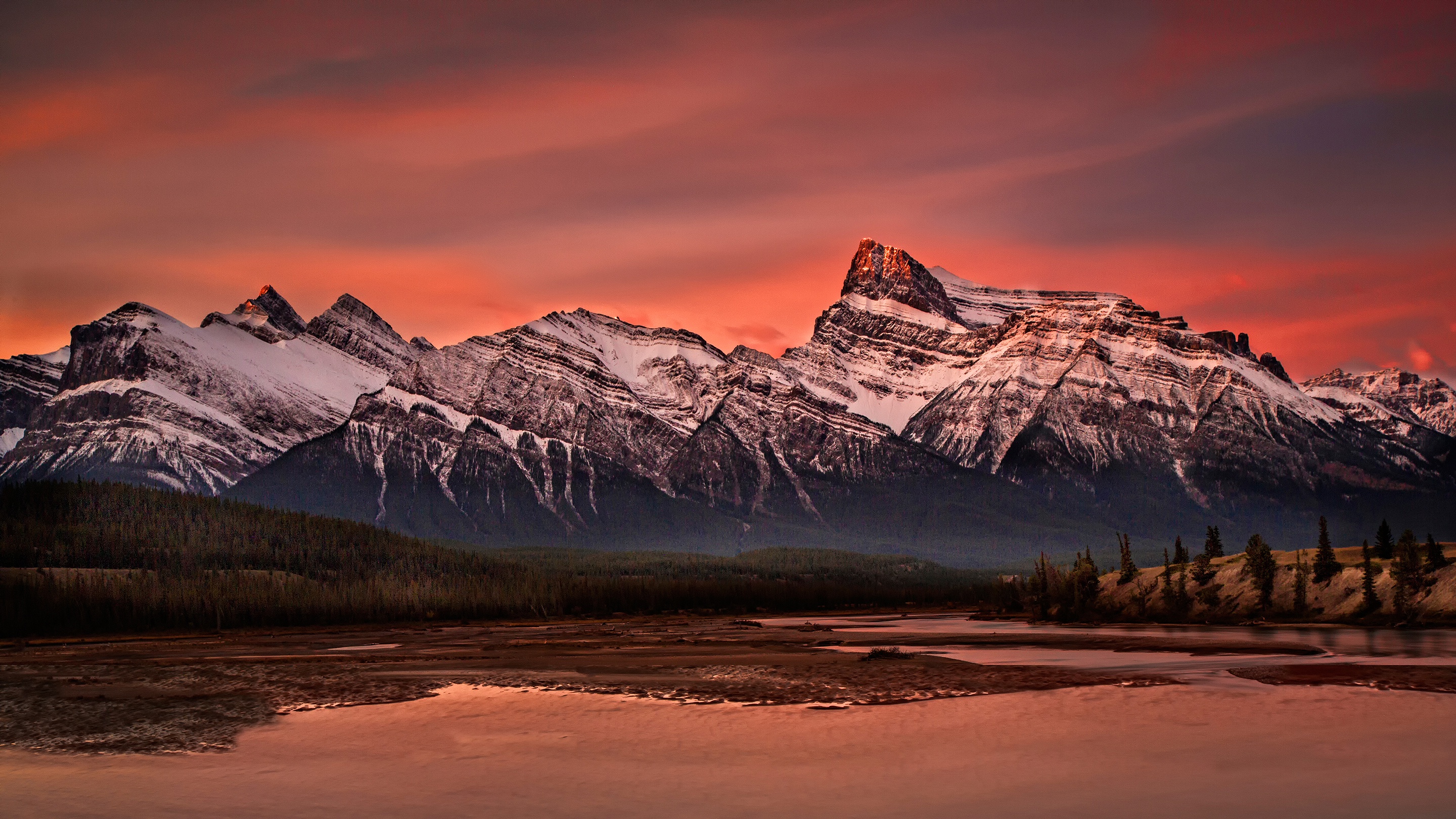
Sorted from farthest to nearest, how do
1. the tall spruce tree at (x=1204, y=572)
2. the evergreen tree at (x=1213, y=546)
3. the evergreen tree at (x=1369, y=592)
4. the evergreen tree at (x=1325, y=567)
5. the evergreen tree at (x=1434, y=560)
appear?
the evergreen tree at (x=1213, y=546), the tall spruce tree at (x=1204, y=572), the evergreen tree at (x=1325, y=567), the evergreen tree at (x=1369, y=592), the evergreen tree at (x=1434, y=560)

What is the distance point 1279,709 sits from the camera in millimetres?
60688

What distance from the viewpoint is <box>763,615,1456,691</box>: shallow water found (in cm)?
8244

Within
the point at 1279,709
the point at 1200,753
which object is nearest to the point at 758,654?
the point at 1279,709

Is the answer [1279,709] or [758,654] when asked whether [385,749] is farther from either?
[758,654]

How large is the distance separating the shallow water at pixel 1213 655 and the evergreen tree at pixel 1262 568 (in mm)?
4869

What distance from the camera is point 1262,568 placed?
459 ft

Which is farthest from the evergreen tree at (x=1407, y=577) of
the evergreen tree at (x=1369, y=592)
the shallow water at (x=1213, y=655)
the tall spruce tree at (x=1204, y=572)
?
the tall spruce tree at (x=1204, y=572)

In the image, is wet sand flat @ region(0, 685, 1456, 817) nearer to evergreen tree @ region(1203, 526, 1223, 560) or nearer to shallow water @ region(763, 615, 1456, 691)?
shallow water @ region(763, 615, 1456, 691)

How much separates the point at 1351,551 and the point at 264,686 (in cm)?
12363

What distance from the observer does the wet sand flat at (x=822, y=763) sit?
4172 centimetres

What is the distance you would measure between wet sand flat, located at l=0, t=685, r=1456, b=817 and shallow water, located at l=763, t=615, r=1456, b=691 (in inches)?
629

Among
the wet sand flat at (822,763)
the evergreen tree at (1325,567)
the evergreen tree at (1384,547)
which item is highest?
the evergreen tree at (1384,547)

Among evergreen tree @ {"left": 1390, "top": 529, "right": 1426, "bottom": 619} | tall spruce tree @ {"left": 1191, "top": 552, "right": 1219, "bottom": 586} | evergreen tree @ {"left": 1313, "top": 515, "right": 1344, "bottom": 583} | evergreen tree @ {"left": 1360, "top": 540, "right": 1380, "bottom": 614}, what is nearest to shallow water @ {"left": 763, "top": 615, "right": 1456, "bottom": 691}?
evergreen tree @ {"left": 1390, "top": 529, "right": 1426, "bottom": 619}

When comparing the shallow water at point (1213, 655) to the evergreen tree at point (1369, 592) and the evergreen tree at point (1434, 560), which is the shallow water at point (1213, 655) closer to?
the evergreen tree at point (1369, 592)
